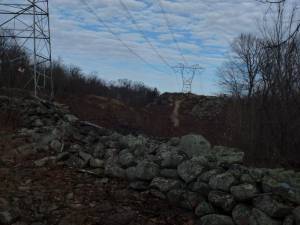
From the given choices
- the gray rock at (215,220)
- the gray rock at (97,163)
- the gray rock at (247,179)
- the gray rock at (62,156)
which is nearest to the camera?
the gray rock at (215,220)

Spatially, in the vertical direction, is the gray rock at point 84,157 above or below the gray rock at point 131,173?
above

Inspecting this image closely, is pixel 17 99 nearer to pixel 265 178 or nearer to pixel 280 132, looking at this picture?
pixel 280 132

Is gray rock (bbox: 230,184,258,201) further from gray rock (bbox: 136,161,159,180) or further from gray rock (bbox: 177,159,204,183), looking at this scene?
gray rock (bbox: 136,161,159,180)

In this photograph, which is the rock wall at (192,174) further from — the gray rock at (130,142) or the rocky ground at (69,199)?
the rocky ground at (69,199)

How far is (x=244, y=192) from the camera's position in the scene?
6055 millimetres

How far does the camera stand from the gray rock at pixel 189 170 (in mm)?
6816

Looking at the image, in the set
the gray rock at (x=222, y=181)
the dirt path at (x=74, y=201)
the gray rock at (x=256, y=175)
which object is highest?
the gray rock at (x=256, y=175)

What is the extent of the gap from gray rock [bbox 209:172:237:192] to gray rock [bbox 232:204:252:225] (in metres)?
0.38

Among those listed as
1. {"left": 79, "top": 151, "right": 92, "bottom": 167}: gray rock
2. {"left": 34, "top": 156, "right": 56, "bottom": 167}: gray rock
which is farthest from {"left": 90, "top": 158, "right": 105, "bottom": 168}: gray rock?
{"left": 34, "top": 156, "right": 56, "bottom": 167}: gray rock

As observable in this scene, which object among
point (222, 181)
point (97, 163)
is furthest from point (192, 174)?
point (97, 163)

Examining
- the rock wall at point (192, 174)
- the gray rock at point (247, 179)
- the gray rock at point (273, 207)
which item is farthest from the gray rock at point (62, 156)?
the gray rock at point (273, 207)

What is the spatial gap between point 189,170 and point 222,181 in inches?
27.5

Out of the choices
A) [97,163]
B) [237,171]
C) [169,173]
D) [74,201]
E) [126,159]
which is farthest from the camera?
[97,163]

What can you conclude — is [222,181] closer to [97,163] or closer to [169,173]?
[169,173]
